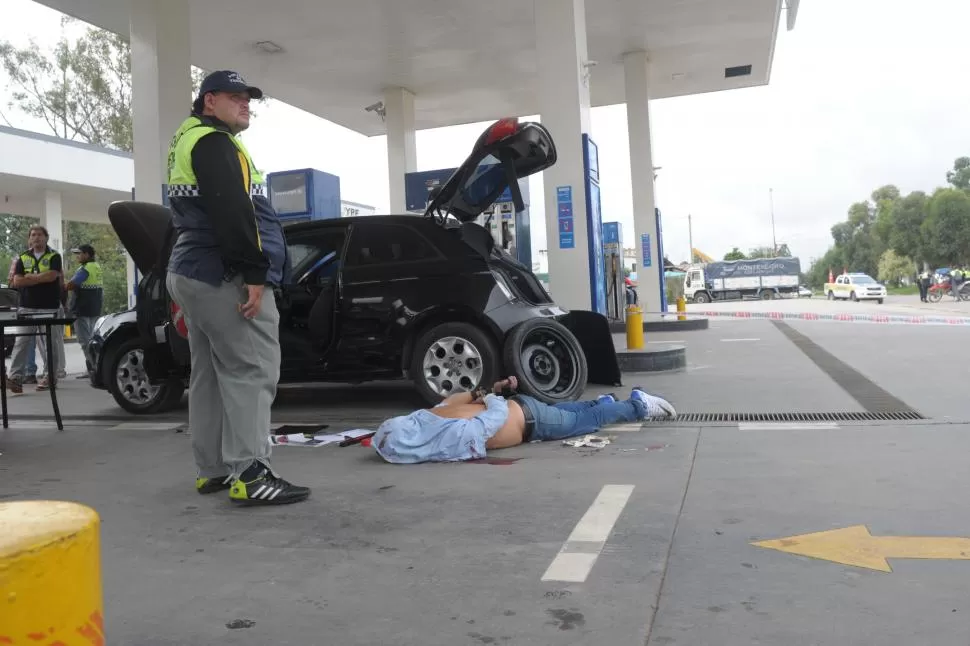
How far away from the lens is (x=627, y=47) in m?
17.8

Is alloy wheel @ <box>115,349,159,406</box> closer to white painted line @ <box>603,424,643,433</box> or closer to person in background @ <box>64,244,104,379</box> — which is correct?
person in background @ <box>64,244,104,379</box>

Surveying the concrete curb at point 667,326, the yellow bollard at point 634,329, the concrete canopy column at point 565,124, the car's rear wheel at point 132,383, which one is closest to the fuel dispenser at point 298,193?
the concrete canopy column at point 565,124

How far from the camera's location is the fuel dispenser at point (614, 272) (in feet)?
59.7

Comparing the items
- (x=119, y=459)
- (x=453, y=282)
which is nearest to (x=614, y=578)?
(x=119, y=459)

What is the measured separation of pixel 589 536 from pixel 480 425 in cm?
181

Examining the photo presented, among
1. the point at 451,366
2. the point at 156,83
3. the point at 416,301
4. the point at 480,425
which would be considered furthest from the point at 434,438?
the point at 156,83

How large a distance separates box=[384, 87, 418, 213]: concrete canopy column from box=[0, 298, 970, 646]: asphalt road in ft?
49.1

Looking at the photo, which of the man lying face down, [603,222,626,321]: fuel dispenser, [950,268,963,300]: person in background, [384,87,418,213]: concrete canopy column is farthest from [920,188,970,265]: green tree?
the man lying face down

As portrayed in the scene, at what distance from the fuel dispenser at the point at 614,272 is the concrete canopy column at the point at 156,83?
9267 millimetres

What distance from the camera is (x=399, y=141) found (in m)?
20.2

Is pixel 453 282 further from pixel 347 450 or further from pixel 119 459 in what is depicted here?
pixel 119 459

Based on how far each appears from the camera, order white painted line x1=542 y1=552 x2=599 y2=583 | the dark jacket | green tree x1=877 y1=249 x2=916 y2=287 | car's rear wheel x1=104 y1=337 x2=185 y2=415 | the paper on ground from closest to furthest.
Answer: white painted line x1=542 y1=552 x2=599 y2=583 → the dark jacket → the paper on ground → car's rear wheel x1=104 y1=337 x2=185 y2=415 → green tree x1=877 y1=249 x2=916 y2=287

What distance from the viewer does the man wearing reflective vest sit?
3848 millimetres

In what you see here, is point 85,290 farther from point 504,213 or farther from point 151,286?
point 504,213
